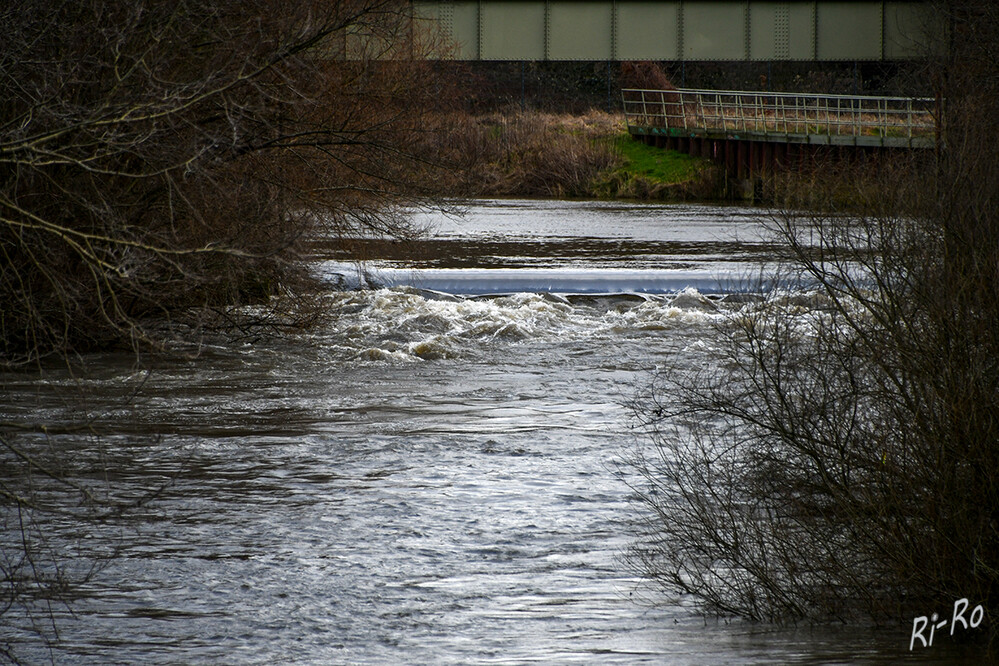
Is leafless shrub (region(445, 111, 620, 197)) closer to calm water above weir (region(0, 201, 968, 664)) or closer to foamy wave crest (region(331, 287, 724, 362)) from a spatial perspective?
foamy wave crest (region(331, 287, 724, 362))

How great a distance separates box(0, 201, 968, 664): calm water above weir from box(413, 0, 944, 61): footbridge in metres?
17.5

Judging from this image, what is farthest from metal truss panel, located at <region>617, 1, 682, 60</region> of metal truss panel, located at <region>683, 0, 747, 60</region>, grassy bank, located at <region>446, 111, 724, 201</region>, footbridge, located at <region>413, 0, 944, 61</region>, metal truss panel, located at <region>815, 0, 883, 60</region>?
grassy bank, located at <region>446, 111, 724, 201</region>

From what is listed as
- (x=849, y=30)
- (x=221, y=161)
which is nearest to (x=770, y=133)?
(x=849, y=30)

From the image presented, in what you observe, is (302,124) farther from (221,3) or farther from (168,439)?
(168,439)

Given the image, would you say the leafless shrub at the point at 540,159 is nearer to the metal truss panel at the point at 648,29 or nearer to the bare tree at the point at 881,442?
A: the metal truss panel at the point at 648,29

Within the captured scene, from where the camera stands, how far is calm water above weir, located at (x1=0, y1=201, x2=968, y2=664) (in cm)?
732

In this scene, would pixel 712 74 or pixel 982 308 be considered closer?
pixel 982 308

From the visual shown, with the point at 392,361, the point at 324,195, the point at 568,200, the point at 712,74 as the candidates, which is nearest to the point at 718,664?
the point at 392,361

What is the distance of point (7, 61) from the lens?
32.0ft

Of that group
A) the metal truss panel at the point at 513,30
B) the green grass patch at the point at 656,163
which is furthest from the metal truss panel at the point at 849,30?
the green grass patch at the point at 656,163

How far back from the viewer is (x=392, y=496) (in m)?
10.2

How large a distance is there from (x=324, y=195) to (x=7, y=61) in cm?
844

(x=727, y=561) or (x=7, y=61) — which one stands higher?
(x=7, y=61)

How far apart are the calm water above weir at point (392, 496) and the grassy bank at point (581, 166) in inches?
1079
